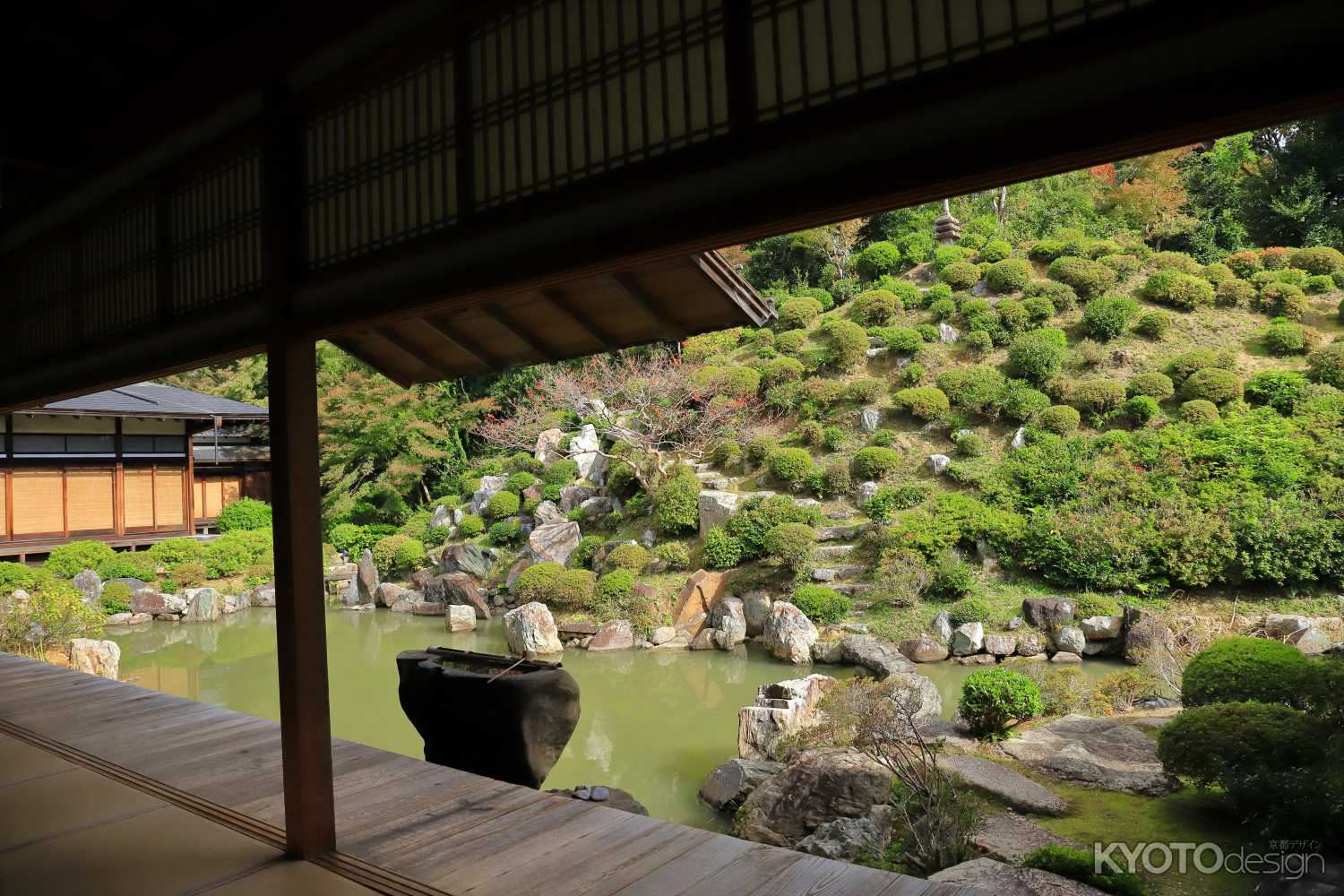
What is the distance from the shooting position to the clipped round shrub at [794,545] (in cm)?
977

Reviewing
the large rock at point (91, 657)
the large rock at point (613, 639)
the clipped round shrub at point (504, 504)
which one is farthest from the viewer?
the clipped round shrub at point (504, 504)

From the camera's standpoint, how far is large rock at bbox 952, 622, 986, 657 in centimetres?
826

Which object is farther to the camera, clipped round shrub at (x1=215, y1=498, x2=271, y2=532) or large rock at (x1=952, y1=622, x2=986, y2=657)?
clipped round shrub at (x1=215, y1=498, x2=271, y2=532)

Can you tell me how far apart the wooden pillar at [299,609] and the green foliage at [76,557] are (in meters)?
12.3

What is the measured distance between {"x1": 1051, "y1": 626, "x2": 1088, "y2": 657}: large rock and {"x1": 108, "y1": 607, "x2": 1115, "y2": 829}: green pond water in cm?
17

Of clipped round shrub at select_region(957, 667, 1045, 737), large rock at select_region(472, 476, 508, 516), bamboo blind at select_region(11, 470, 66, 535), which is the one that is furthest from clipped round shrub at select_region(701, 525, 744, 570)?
bamboo blind at select_region(11, 470, 66, 535)

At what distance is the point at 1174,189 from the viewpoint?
16.3 m

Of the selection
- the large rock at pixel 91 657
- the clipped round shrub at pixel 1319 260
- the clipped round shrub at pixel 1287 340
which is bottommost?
the large rock at pixel 91 657

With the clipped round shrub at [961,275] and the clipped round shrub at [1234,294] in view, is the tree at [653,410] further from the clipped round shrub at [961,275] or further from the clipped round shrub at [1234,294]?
the clipped round shrub at [1234,294]

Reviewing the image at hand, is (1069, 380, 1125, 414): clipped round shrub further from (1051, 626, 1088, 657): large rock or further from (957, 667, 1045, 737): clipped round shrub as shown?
(957, 667, 1045, 737): clipped round shrub

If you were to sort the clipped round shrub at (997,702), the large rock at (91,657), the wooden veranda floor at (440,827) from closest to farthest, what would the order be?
the wooden veranda floor at (440,827), the clipped round shrub at (997,702), the large rock at (91,657)

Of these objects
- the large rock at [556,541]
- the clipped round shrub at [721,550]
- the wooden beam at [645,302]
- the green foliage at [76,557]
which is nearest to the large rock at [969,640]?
the clipped round shrub at [721,550]

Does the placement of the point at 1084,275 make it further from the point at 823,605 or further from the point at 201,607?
the point at 201,607

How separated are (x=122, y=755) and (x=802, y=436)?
10.3 meters
